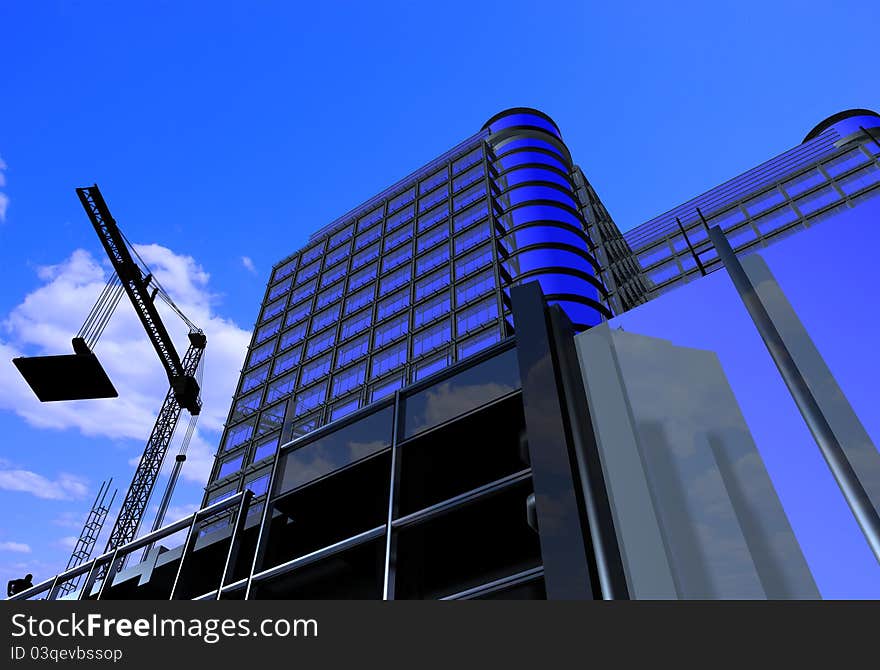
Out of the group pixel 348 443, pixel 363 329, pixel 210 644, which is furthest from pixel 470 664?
pixel 363 329

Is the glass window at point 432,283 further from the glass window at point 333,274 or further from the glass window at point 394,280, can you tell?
the glass window at point 333,274

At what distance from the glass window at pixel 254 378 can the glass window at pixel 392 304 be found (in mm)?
13513

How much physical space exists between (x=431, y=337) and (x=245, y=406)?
839 inches

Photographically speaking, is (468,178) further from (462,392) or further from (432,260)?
(462,392)

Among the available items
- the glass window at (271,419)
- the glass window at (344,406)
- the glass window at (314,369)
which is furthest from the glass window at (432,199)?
the glass window at (271,419)

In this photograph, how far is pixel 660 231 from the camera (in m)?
63.5

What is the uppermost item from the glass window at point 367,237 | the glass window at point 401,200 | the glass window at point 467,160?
the glass window at point 401,200

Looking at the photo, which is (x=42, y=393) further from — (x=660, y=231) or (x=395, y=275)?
(x=660, y=231)

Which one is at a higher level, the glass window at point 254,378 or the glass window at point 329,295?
the glass window at point 329,295

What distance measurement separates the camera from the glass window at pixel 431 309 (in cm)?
4775

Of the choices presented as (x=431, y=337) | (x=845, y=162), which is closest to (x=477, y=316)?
(x=431, y=337)

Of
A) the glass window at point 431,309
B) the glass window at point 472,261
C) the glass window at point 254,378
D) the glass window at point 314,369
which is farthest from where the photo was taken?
the glass window at point 254,378

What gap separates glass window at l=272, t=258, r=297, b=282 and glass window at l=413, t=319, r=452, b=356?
87.1 ft

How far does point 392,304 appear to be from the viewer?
173 feet
